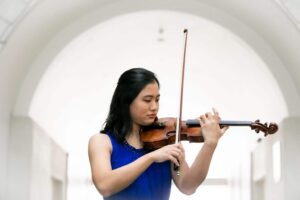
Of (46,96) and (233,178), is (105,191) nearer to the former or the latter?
(46,96)

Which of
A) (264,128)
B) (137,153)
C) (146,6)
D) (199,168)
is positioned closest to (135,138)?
(137,153)

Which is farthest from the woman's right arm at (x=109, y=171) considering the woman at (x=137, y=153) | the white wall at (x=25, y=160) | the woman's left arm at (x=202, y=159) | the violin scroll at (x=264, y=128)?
the white wall at (x=25, y=160)

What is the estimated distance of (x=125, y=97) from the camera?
216 centimetres

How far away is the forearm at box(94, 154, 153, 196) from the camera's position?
77.1 inches

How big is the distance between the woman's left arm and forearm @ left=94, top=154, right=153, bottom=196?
0.33 ft

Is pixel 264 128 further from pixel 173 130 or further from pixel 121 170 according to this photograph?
pixel 121 170

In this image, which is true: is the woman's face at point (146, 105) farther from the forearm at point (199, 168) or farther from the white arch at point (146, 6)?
the white arch at point (146, 6)

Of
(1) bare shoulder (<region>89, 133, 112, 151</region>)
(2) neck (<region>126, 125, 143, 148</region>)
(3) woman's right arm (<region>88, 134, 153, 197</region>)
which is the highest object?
(2) neck (<region>126, 125, 143, 148</region>)

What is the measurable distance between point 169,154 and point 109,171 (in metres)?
0.15

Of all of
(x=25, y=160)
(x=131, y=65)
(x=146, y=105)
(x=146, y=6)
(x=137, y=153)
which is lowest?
(x=137, y=153)

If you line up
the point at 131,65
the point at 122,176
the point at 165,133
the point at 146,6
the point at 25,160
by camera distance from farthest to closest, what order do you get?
the point at 131,65
the point at 25,160
the point at 146,6
the point at 165,133
the point at 122,176

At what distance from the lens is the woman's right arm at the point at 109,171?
1960 mm

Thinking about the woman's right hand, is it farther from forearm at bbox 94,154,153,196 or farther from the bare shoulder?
the bare shoulder

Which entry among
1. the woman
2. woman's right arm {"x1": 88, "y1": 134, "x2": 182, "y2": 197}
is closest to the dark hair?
the woman
